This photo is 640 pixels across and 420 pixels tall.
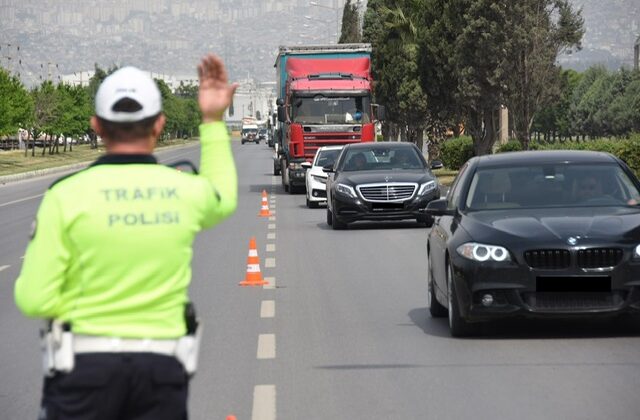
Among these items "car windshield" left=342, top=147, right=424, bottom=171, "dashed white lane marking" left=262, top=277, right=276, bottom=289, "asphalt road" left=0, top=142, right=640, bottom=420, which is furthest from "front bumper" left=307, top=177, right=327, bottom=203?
"dashed white lane marking" left=262, top=277, right=276, bottom=289

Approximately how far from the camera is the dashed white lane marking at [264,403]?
8.58 m

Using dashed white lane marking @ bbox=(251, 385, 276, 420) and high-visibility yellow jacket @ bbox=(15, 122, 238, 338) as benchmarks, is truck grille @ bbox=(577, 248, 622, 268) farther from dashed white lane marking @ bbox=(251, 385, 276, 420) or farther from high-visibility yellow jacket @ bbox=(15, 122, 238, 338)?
high-visibility yellow jacket @ bbox=(15, 122, 238, 338)

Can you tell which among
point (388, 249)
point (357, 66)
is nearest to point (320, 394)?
point (388, 249)

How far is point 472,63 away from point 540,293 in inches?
1219

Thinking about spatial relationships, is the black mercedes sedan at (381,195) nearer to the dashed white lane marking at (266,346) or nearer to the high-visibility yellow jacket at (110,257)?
the dashed white lane marking at (266,346)

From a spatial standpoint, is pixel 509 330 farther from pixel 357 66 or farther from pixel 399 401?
pixel 357 66

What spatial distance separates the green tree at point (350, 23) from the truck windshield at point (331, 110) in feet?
199

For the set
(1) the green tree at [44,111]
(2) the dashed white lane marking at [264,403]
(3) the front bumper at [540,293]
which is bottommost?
(1) the green tree at [44,111]

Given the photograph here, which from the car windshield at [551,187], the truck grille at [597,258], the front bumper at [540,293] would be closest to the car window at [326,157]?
the car windshield at [551,187]

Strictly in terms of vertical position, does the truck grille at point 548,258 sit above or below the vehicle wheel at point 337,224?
above

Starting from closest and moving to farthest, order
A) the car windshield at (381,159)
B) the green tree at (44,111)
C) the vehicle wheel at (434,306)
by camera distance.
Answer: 1. the vehicle wheel at (434,306)
2. the car windshield at (381,159)
3. the green tree at (44,111)

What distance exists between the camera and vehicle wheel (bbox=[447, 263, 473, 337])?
38.1 feet

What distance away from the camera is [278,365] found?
412 inches

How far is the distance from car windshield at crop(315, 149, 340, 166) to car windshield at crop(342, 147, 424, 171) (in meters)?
5.84
